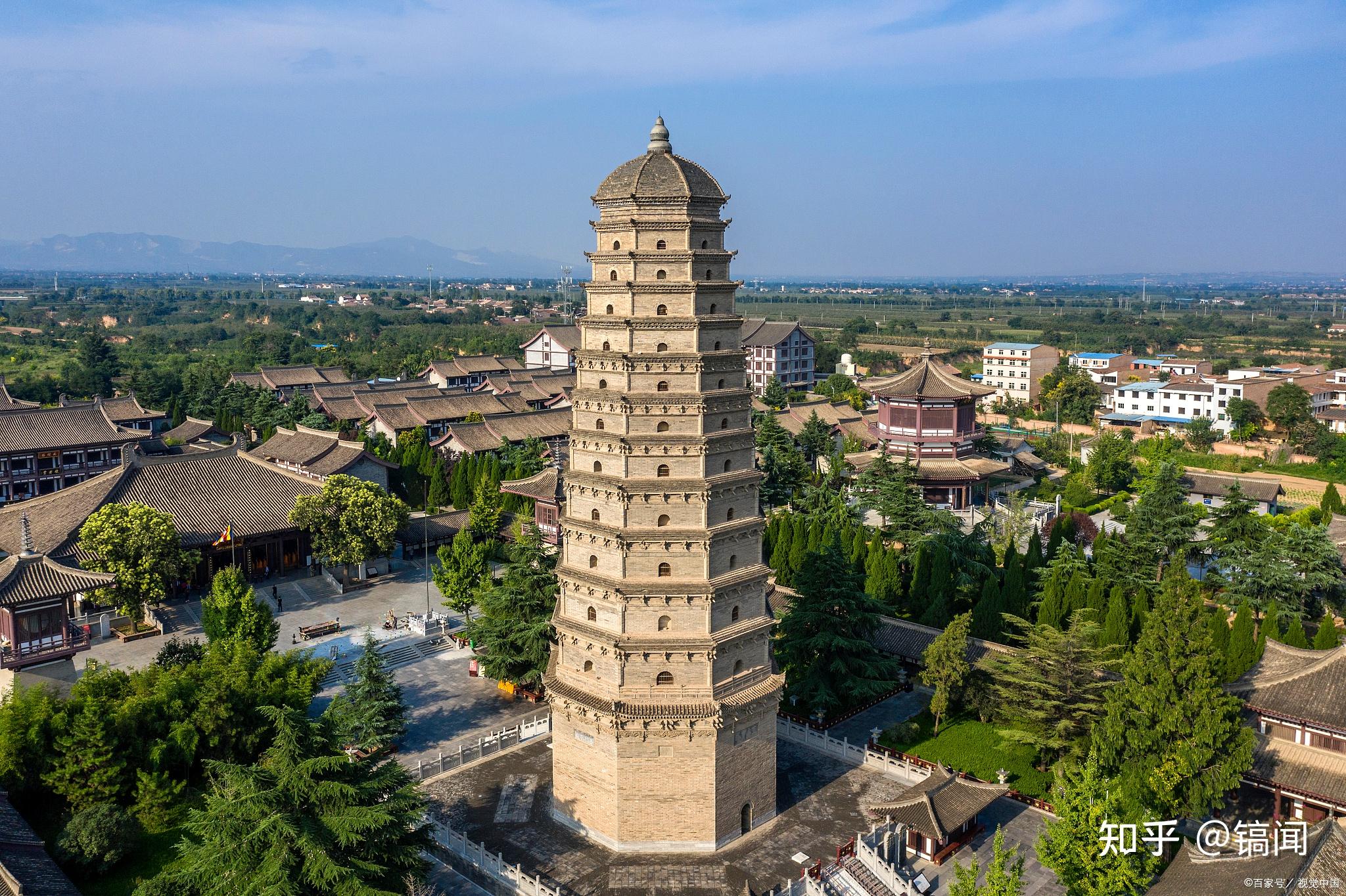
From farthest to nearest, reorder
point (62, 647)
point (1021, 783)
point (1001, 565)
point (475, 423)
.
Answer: point (475, 423), point (1001, 565), point (62, 647), point (1021, 783)

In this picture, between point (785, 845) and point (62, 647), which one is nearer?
point (785, 845)

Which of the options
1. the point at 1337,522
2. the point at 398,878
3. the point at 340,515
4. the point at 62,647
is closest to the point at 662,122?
the point at 398,878

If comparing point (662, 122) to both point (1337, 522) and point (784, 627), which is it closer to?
point (784, 627)

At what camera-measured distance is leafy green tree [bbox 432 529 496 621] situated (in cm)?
3909

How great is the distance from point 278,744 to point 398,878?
373 centimetres

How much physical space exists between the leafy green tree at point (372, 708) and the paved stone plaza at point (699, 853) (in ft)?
7.86

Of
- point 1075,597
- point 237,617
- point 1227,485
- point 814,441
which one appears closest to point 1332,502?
point 1227,485

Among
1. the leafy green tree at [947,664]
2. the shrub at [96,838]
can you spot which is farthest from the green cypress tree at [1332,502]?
the shrub at [96,838]

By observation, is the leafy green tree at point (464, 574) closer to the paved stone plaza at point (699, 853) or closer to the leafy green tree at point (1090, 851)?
the paved stone plaza at point (699, 853)

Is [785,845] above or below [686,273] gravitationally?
below

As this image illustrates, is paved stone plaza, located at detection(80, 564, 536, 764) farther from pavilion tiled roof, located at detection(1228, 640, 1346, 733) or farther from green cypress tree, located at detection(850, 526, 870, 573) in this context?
pavilion tiled roof, located at detection(1228, 640, 1346, 733)

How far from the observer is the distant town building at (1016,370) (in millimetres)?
106000

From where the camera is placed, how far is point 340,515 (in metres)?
45.0

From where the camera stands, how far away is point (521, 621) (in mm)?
33250
